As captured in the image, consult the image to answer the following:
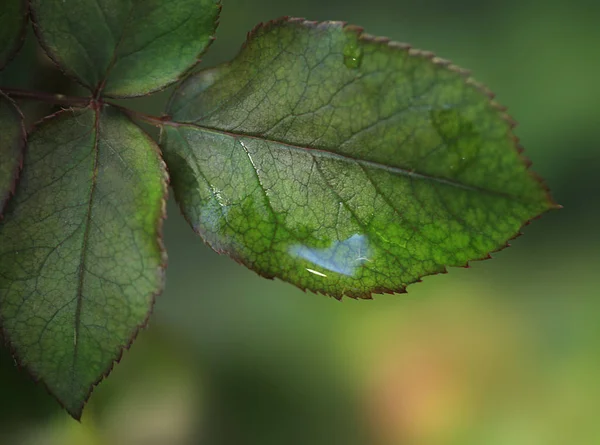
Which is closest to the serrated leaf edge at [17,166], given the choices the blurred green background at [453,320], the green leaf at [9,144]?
the green leaf at [9,144]

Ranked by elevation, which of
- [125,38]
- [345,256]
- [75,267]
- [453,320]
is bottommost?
[75,267]

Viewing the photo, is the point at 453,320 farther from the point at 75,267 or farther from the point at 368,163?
the point at 75,267

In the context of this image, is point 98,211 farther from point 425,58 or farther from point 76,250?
point 425,58

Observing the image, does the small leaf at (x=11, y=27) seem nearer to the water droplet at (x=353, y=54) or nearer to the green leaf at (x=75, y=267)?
the green leaf at (x=75, y=267)

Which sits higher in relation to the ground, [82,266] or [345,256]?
[345,256]

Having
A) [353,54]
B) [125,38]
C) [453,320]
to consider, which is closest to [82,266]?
[125,38]

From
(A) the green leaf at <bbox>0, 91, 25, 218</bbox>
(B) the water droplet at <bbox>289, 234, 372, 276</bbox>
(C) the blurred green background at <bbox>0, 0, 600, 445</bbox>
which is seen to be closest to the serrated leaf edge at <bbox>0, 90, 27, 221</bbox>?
(A) the green leaf at <bbox>0, 91, 25, 218</bbox>
